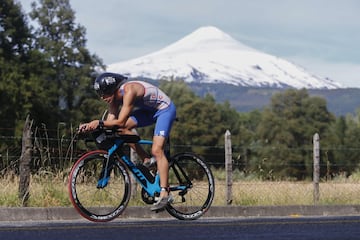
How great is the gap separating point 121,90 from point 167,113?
2.09 feet

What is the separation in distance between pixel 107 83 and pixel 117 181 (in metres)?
1.20

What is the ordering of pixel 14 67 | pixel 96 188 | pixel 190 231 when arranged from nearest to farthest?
1. pixel 190 231
2. pixel 96 188
3. pixel 14 67

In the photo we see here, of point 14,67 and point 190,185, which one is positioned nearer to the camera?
point 190,185

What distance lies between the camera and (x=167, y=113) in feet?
31.9

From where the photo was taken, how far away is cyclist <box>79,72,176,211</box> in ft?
30.5

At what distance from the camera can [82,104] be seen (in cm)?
6944

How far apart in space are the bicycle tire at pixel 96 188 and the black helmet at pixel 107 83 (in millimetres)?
682

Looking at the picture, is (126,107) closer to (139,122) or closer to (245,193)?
(139,122)

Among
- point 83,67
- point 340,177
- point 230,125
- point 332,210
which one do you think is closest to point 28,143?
point 332,210

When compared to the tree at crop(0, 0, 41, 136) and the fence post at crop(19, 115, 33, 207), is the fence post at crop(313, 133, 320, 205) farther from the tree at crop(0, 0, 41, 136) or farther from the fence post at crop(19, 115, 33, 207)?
the tree at crop(0, 0, 41, 136)

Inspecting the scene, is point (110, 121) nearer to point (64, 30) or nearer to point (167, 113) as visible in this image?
point (167, 113)

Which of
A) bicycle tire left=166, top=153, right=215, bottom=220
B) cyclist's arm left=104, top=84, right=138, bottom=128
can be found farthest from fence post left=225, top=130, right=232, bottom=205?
cyclist's arm left=104, top=84, right=138, bottom=128

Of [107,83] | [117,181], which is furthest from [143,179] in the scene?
[107,83]

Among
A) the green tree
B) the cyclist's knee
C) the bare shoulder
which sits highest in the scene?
the green tree
